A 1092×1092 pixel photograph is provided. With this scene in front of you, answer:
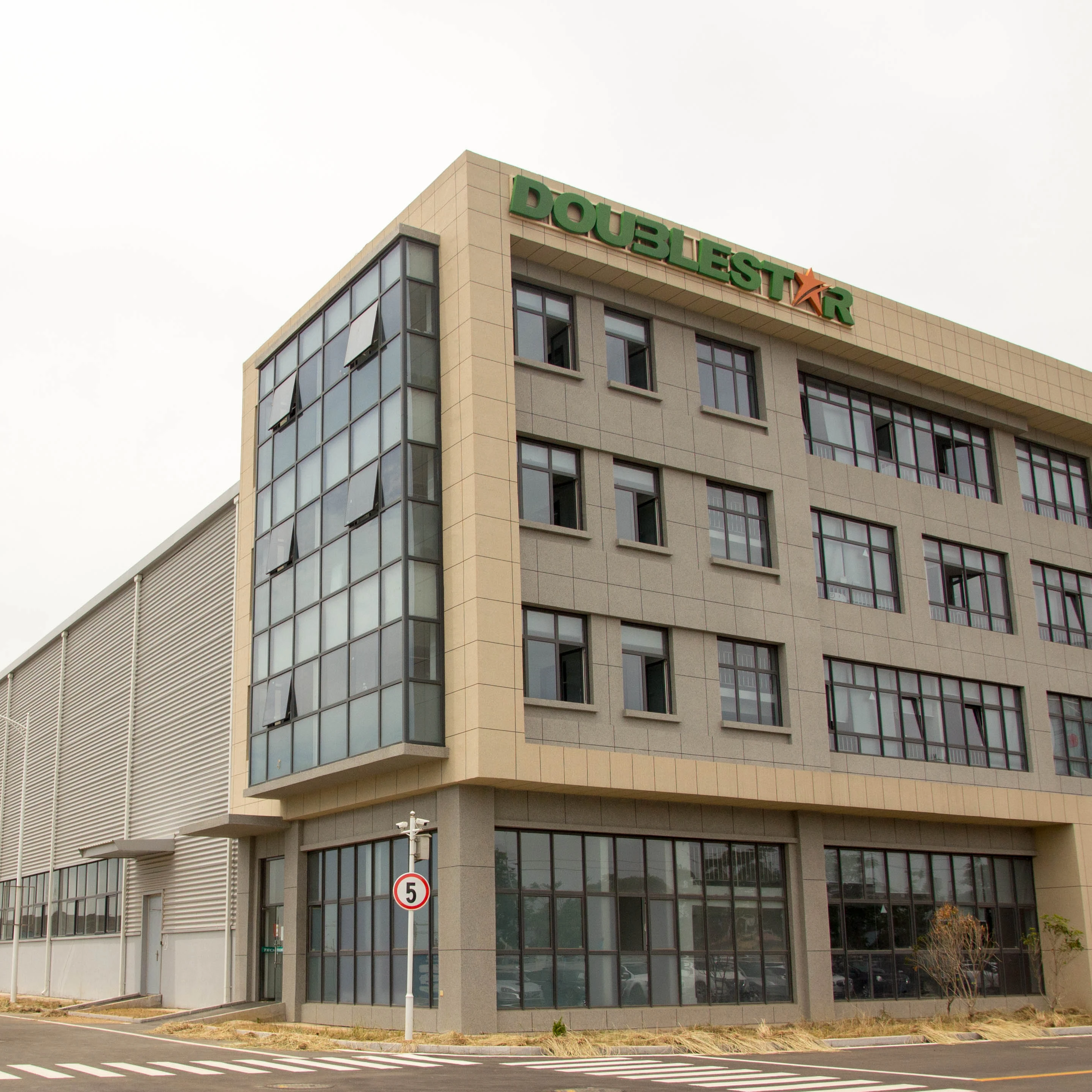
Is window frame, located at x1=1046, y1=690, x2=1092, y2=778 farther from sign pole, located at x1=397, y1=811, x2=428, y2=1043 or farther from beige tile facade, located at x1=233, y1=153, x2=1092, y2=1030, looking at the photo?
sign pole, located at x1=397, y1=811, x2=428, y2=1043

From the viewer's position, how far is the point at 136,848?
128 ft

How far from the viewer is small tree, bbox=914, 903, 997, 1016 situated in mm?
30797

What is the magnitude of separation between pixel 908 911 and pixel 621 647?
34.9 ft

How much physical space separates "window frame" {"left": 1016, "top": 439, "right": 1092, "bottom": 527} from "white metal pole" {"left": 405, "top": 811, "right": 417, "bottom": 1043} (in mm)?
22298

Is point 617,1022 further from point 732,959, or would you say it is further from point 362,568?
point 362,568

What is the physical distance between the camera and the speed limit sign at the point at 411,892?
23.9 metres

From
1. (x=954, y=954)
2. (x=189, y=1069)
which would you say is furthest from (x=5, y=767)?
(x=954, y=954)

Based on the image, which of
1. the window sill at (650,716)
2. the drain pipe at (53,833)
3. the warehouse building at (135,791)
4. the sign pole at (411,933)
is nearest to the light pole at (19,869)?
the warehouse building at (135,791)

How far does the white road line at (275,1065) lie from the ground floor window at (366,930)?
5.05 m

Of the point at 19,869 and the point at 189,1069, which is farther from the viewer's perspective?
the point at 19,869

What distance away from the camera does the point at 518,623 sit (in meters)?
26.7

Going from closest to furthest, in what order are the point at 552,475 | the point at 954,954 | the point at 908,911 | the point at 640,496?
the point at 552,475, the point at 640,496, the point at 954,954, the point at 908,911

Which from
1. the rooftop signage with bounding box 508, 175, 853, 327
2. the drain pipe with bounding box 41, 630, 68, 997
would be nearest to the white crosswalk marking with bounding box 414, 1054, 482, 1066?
the rooftop signage with bounding box 508, 175, 853, 327

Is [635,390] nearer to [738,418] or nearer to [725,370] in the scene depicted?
[738,418]
